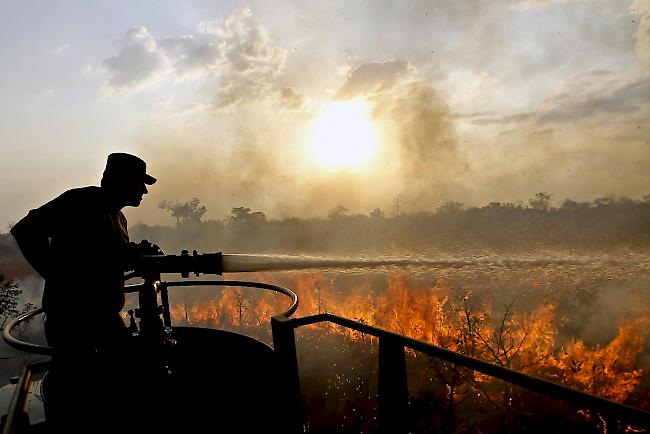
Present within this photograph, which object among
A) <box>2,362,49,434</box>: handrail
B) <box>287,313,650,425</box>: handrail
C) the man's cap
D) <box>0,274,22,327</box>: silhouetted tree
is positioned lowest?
<box>0,274,22,327</box>: silhouetted tree

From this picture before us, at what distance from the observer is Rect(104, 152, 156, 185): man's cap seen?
10.1 ft

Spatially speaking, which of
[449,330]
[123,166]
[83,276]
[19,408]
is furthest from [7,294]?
[449,330]

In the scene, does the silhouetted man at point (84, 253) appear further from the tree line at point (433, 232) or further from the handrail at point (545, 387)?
the tree line at point (433, 232)

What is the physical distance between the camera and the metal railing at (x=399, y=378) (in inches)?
54.9

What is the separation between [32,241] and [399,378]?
2802mm

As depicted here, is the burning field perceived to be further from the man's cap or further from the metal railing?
the man's cap

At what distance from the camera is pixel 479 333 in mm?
67500

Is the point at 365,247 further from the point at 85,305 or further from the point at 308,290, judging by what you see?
the point at 85,305

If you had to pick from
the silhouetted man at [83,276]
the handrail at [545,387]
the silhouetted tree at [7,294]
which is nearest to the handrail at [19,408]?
the silhouetted man at [83,276]

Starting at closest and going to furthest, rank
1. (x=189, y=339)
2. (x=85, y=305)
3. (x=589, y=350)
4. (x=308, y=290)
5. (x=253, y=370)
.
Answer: (x=85, y=305) < (x=253, y=370) < (x=189, y=339) < (x=589, y=350) < (x=308, y=290)

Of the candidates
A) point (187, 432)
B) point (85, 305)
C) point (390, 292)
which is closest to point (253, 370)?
point (187, 432)

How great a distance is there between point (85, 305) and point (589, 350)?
77.7 metres

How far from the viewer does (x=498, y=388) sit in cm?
6506

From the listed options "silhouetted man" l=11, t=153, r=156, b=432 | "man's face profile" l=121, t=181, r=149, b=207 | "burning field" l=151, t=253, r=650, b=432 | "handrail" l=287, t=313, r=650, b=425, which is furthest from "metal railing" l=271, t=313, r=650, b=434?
"burning field" l=151, t=253, r=650, b=432
